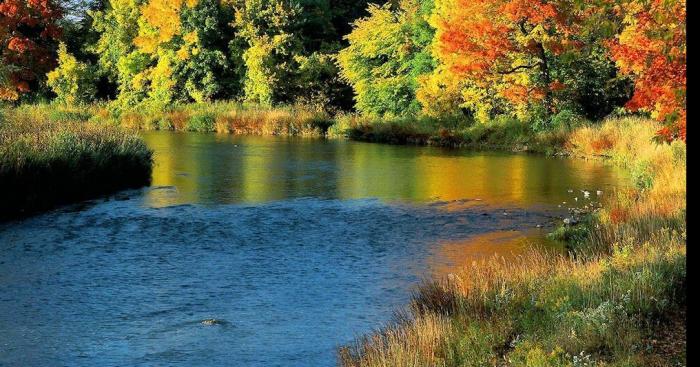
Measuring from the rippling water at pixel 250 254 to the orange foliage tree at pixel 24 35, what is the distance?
32096mm

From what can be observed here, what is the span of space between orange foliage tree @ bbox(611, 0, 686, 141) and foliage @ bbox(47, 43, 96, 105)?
55.7 meters

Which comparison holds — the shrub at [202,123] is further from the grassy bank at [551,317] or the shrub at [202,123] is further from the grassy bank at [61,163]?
→ the grassy bank at [551,317]

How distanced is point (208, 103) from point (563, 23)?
32.6 m

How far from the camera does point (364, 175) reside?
108ft

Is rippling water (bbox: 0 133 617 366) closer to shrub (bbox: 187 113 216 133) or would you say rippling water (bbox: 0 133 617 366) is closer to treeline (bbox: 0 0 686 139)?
treeline (bbox: 0 0 686 139)

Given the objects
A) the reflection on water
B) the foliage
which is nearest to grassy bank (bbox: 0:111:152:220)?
the reflection on water

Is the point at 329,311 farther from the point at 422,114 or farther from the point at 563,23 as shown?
the point at 422,114

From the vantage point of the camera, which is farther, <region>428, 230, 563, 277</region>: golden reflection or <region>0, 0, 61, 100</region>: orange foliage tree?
<region>0, 0, 61, 100</region>: orange foliage tree

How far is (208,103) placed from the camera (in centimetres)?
6550

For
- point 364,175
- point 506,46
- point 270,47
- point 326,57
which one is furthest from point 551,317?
point 270,47

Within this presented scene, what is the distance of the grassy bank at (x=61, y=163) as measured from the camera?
23922 mm

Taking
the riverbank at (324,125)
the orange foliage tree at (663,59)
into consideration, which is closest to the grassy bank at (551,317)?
the orange foliage tree at (663,59)

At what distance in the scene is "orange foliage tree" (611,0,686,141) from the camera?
13773 millimetres
